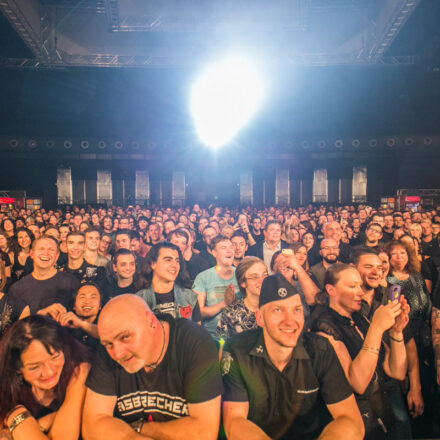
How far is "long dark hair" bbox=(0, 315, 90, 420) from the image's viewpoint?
85.2 inches

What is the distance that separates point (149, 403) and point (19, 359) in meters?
0.80

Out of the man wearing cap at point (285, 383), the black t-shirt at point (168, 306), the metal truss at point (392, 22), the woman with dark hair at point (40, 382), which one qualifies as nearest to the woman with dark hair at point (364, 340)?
the man wearing cap at point (285, 383)

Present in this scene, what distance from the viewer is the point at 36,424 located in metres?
2.12

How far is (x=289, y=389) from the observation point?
2.23 m

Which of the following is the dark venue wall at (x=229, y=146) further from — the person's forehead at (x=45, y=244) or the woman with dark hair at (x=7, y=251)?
the person's forehead at (x=45, y=244)

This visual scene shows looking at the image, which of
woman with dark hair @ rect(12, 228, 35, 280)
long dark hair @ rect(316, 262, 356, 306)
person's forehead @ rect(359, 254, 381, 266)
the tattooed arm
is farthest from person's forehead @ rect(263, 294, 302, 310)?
woman with dark hair @ rect(12, 228, 35, 280)

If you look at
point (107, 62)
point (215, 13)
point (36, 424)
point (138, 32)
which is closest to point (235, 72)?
point (215, 13)

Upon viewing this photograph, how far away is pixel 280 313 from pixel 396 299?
2.76ft

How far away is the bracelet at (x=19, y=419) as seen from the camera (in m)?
2.09

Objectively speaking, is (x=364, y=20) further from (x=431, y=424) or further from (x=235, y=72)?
(x=431, y=424)

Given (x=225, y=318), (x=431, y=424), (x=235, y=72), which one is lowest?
(x=431, y=424)

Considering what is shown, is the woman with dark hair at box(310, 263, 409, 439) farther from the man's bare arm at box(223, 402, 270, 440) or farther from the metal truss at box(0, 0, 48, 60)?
the metal truss at box(0, 0, 48, 60)

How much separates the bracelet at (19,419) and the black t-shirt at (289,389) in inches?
44.4

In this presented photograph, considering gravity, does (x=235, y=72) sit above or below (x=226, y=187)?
above
